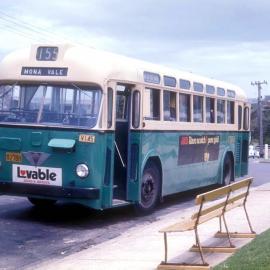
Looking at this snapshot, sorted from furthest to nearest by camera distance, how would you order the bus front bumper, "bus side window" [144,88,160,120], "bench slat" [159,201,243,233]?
"bus side window" [144,88,160,120], the bus front bumper, "bench slat" [159,201,243,233]

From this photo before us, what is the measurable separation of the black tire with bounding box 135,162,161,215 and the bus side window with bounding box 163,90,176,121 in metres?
1.10

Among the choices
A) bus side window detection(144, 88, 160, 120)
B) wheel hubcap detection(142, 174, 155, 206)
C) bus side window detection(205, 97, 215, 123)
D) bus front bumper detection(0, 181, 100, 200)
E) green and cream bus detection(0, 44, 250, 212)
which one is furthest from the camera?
bus side window detection(205, 97, 215, 123)

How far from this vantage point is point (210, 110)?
53.0ft

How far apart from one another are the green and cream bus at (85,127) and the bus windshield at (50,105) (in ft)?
0.06

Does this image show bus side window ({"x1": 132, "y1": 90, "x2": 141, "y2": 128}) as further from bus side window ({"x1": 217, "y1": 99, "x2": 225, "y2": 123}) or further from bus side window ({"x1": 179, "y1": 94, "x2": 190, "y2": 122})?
bus side window ({"x1": 217, "y1": 99, "x2": 225, "y2": 123})

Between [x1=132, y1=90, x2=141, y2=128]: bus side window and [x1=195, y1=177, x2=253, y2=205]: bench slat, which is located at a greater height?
[x1=132, y1=90, x2=141, y2=128]: bus side window

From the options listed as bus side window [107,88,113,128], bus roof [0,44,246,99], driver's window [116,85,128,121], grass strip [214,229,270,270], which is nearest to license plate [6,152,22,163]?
bus roof [0,44,246,99]

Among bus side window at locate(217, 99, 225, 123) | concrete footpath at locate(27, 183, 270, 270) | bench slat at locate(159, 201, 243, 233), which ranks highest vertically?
bus side window at locate(217, 99, 225, 123)

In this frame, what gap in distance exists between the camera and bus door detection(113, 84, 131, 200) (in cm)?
1212

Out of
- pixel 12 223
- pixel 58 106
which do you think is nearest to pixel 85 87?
pixel 58 106

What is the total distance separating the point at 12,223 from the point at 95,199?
5.34 feet

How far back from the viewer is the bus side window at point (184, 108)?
559 inches

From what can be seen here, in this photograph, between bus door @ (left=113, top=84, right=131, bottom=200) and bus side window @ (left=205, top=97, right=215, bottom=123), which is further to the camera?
bus side window @ (left=205, top=97, right=215, bottom=123)

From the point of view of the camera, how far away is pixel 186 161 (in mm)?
14773
